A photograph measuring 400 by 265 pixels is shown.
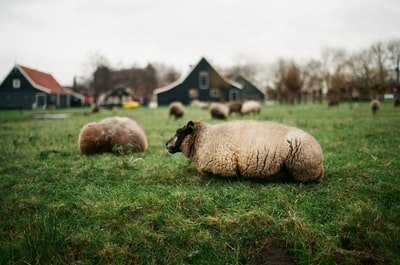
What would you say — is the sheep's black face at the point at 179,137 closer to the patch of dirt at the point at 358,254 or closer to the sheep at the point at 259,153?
the sheep at the point at 259,153

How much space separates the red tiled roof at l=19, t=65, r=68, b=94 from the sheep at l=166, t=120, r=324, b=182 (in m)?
49.8

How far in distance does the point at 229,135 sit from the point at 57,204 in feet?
9.42

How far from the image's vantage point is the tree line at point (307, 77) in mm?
42000

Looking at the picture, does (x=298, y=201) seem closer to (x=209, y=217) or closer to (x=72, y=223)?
(x=209, y=217)

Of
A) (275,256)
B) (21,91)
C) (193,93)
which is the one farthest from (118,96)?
(275,256)

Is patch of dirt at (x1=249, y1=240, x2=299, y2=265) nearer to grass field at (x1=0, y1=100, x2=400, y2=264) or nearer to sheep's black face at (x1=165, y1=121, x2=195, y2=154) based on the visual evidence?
grass field at (x1=0, y1=100, x2=400, y2=264)

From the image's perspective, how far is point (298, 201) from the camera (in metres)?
3.94

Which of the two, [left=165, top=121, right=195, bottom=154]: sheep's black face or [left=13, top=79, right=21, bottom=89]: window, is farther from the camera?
[left=13, top=79, right=21, bottom=89]: window

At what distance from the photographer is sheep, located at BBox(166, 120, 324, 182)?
15.0ft

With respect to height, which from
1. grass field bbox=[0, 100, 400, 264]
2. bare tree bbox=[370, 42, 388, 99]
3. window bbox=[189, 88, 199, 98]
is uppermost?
bare tree bbox=[370, 42, 388, 99]

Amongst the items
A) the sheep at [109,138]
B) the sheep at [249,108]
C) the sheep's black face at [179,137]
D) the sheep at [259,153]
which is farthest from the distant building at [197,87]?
the sheep at [259,153]

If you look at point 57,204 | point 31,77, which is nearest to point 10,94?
point 31,77

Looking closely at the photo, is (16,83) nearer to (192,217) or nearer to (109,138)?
(109,138)

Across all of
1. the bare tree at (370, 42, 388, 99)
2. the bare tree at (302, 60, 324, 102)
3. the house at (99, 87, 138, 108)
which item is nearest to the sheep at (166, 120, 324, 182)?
the bare tree at (370, 42, 388, 99)
